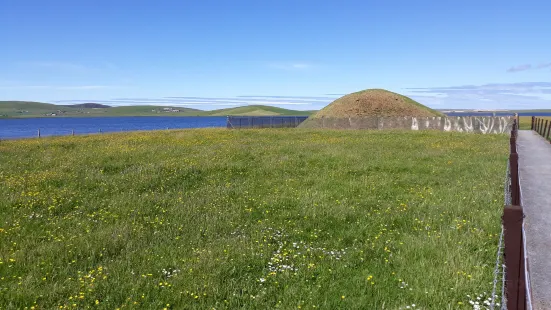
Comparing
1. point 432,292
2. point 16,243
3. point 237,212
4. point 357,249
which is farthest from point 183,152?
point 432,292

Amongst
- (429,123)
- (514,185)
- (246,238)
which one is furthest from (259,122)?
(514,185)

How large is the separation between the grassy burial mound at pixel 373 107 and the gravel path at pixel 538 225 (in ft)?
163

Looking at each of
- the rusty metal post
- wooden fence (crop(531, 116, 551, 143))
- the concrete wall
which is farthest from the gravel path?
the concrete wall

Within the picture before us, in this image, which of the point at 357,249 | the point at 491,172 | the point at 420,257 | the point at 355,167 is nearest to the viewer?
the point at 420,257

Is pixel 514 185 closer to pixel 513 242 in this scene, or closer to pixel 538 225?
pixel 538 225

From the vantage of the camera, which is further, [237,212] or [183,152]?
[183,152]

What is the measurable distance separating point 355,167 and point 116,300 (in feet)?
47.6

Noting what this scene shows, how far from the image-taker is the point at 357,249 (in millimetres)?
8703

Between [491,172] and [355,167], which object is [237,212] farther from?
[491,172]

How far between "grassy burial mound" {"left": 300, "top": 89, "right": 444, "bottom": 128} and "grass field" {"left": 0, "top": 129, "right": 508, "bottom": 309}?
2075 inches

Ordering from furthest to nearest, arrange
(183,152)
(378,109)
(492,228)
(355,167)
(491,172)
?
(378,109) < (183,152) < (355,167) < (491,172) < (492,228)

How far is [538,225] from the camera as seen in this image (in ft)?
31.9

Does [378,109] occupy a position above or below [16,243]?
above

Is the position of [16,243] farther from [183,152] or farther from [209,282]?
[183,152]
